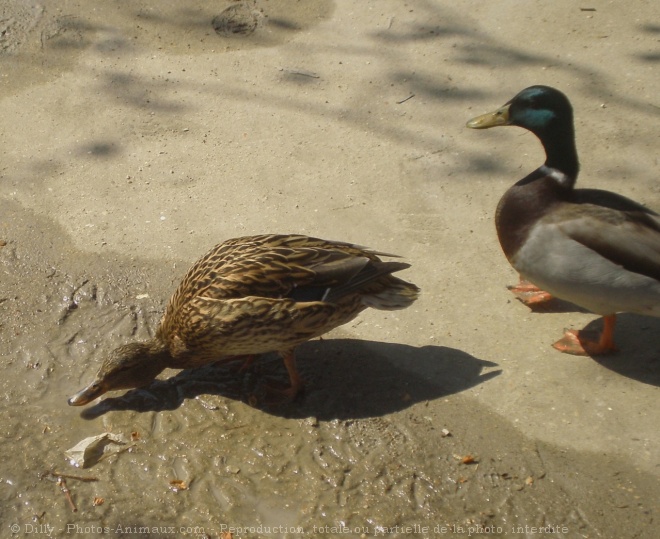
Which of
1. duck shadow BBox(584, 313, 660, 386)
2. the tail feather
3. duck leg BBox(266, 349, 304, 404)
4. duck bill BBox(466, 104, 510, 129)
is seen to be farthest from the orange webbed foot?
duck leg BBox(266, 349, 304, 404)

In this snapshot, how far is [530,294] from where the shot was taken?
15.3 ft

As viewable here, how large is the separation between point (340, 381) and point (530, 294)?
1.23m

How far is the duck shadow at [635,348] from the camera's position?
4.15 metres

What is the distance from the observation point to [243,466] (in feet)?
12.4

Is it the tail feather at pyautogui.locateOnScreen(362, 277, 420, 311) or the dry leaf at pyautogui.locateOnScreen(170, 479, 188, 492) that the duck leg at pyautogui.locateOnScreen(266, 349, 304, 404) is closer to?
the tail feather at pyautogui.locateOnScreen(362, 277, 420, 311)

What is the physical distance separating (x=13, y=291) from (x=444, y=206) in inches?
103

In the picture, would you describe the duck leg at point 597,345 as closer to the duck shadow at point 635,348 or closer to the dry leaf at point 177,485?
the duck shadow at point 635,348

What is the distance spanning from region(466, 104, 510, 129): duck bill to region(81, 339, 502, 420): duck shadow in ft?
4.15

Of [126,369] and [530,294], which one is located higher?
[530,294]

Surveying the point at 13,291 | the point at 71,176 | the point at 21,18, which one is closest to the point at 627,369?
the point at 13,291

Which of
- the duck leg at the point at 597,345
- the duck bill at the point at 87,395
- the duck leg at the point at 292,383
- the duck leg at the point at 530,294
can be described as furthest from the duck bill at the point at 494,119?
the duck bill at the point at 87,395

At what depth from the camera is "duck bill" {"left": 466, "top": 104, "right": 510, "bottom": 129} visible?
14.9ft

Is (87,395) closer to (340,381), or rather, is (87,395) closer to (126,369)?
(126,369)

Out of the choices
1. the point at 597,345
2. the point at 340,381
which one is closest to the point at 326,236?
the point at 340,381
